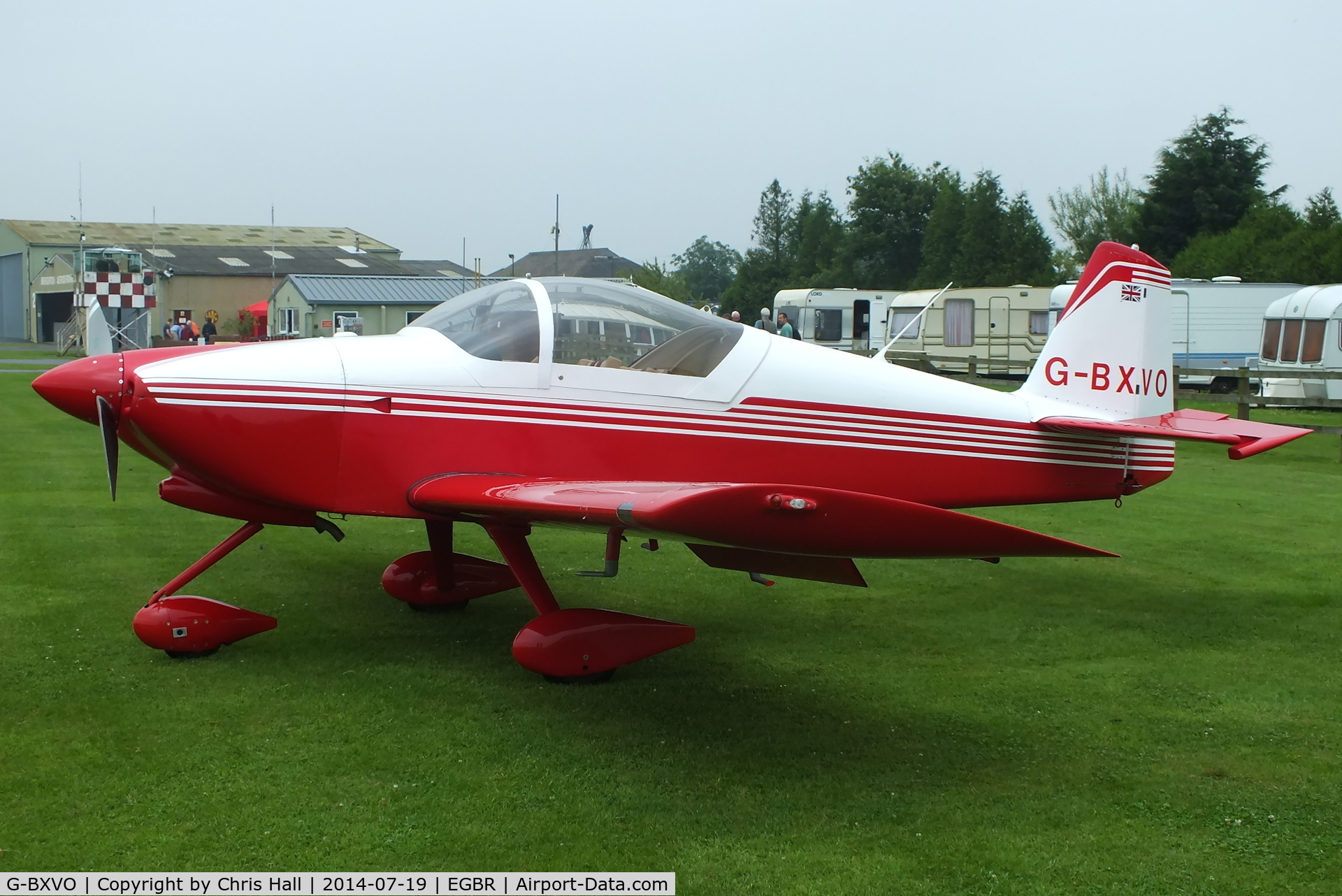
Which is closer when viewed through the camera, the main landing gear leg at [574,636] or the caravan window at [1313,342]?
the main landing gear leg at [574,636]

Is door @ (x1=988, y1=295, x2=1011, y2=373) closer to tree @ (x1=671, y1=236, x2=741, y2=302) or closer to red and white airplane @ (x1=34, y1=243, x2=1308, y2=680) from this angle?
red and white airplane @ (x1=34, y1=243, x2=1308, y2=680)

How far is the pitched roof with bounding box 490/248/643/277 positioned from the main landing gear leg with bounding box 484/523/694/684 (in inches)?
3139

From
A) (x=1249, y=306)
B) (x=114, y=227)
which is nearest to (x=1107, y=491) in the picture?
Result: (x=1249, y=306)

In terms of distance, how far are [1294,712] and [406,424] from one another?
4161 mm

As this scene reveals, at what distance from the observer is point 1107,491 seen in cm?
655

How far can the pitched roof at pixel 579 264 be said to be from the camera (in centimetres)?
8919

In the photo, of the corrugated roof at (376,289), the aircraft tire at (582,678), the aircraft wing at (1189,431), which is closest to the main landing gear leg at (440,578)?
the aircraft tire at (582,678)

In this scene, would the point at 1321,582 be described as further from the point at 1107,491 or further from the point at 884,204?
the point at 884,204

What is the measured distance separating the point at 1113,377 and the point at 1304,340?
17534mm

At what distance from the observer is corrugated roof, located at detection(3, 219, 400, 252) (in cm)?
6431

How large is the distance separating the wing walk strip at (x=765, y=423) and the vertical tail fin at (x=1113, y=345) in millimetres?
319

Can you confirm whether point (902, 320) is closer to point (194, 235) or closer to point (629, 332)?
point (629, 332)

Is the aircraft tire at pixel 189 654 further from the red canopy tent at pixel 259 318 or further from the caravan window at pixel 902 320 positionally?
the red canopy tent at pixel 259 318

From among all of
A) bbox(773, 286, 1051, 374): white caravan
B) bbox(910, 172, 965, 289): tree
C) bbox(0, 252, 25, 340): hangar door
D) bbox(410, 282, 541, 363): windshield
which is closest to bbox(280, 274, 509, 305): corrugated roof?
bbox(773, 286, 1051, 374): white caravan
